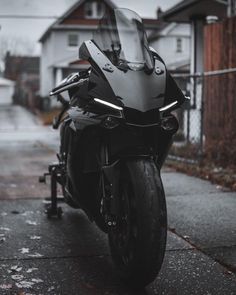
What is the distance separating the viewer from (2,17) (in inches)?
1230

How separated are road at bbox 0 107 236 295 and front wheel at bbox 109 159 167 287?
180 millimetres

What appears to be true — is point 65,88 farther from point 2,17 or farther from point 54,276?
point 2,17

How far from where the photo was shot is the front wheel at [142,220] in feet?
10.7

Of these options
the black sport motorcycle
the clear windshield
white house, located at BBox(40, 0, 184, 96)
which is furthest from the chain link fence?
white house, located at BBox(40, 0, 184, 96)

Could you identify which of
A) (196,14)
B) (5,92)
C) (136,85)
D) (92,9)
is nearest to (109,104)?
(136,85)

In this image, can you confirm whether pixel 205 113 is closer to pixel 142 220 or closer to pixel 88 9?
pixel 142 220

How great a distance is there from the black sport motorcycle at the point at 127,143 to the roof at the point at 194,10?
1017cm

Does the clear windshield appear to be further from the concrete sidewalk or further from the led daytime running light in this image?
the concrete sidewalk

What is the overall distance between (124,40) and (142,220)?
137 centimetres

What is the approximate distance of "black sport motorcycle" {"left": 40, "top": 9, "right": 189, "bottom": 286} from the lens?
332 centimetres

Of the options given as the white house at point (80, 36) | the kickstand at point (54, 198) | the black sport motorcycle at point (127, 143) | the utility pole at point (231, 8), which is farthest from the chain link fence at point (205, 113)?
the white house at point (80, 36)

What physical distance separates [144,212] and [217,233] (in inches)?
68.1

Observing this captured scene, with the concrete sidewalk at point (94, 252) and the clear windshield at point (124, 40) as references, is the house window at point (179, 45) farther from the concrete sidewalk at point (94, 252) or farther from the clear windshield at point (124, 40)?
the clear windshield at point (124, 40)

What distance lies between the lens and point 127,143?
3471 mm
